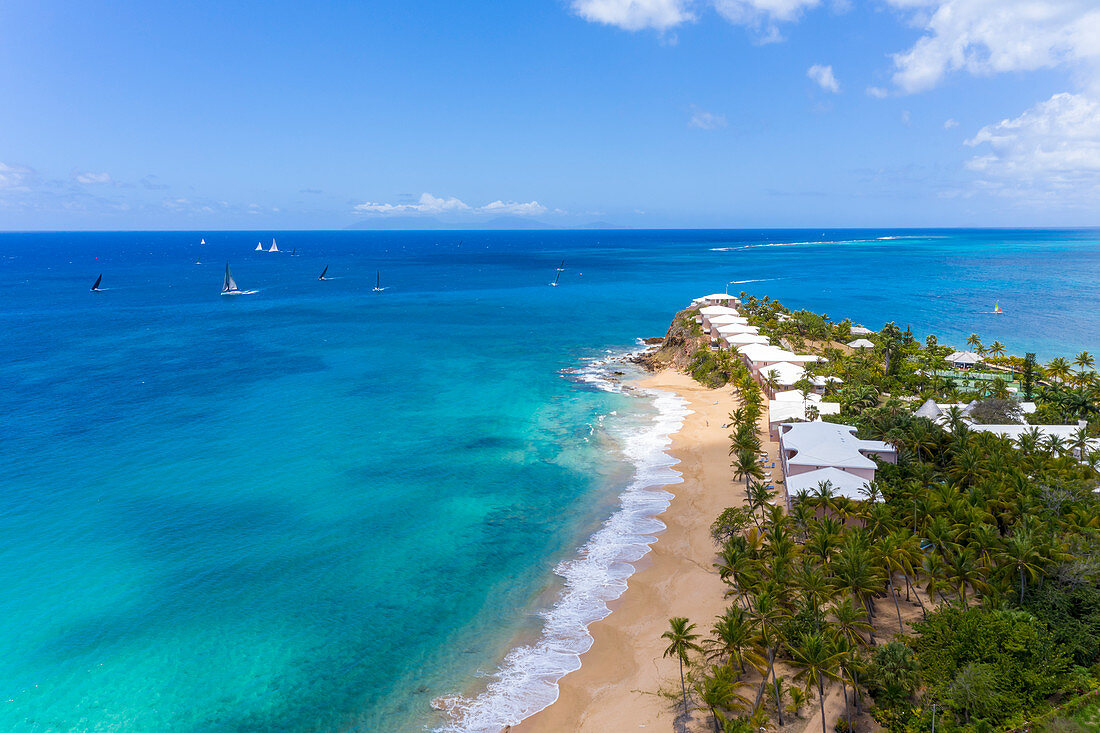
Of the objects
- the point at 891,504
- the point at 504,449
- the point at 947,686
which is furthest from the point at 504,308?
the point at 947,686

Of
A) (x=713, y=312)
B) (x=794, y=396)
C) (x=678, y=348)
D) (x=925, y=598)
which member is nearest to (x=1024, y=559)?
(x=925, y=598)

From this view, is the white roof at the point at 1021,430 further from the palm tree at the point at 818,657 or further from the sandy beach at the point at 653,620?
the palm tree at the point at 818,657

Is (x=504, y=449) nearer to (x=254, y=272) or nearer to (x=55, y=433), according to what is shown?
(x=55, y=433)

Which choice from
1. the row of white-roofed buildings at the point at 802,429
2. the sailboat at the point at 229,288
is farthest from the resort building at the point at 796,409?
the sailboat at the point at 229,288

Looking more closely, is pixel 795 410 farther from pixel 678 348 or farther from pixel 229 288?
pixel 229 288

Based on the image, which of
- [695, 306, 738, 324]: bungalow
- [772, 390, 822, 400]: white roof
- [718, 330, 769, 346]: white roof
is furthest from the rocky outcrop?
[772, 390, 822, 400]: white roof
